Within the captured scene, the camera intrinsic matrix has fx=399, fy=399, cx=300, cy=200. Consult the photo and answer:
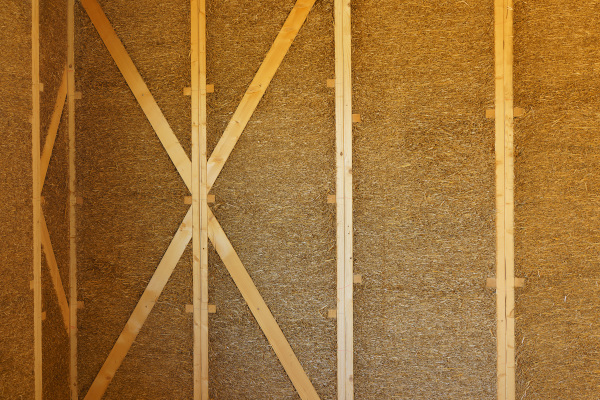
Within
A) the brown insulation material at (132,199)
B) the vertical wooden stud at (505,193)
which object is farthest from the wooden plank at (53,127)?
the vertical wooden stud at (505,193)

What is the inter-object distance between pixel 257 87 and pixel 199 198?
2.81ft

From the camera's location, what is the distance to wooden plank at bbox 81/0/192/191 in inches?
109

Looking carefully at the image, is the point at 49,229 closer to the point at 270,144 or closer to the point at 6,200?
the point at 6,200

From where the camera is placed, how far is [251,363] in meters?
2.71

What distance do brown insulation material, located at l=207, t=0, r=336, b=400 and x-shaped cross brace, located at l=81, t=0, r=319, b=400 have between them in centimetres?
4

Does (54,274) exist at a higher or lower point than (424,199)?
lower

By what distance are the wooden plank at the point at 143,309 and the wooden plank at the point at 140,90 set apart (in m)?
0.35

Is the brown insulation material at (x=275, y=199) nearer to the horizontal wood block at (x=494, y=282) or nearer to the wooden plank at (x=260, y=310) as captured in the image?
the wooden plank at (x=260, y=310)

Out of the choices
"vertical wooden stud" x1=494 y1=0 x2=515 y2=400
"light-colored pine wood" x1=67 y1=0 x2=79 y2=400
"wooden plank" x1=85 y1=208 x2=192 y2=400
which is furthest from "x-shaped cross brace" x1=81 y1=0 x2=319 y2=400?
"vertical wooden stud" x1=494 y1=0 x2=515 y2=400

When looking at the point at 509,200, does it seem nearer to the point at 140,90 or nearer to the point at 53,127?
the point at 140,90

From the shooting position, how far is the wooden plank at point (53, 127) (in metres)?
2.71

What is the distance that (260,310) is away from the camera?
2699 mm

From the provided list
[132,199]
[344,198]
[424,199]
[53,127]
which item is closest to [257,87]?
[344,198]

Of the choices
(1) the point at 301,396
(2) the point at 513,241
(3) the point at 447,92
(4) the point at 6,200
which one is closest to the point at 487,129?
(3) the point at 447,92
